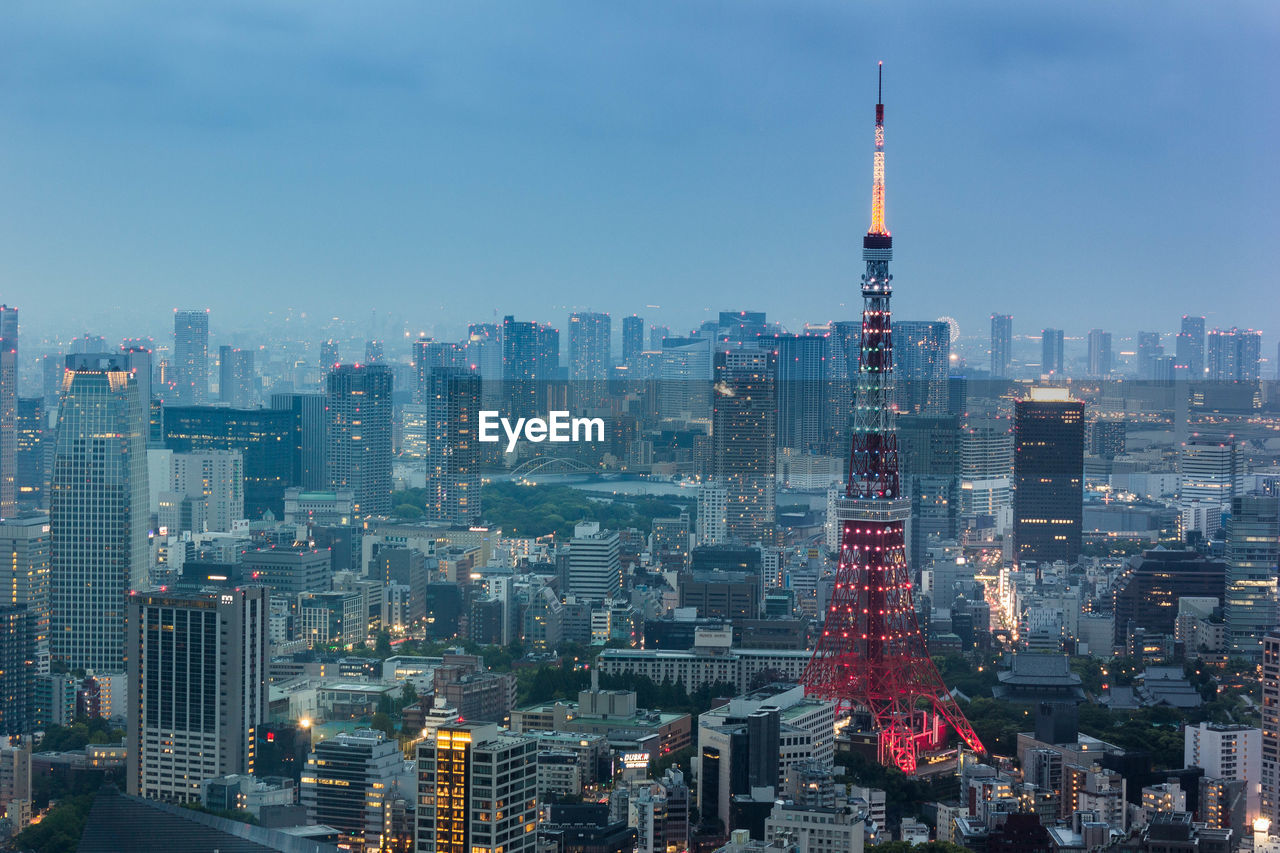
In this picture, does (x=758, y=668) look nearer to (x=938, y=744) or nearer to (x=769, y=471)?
(x=938, y=744)

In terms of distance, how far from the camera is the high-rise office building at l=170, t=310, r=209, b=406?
1917cm

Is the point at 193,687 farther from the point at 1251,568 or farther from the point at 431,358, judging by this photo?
the point at 431,358

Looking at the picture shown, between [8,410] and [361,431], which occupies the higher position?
[8,410]

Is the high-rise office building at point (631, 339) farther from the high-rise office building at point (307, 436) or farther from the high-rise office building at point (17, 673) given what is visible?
the high-rise office building at point (17, 673)

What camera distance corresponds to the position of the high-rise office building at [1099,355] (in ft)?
55.5

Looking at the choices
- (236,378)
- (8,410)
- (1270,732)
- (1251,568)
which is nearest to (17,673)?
(8,410)

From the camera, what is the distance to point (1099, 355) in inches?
696

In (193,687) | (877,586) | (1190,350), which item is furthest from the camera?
(1190,350)

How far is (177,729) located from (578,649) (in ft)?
16.3

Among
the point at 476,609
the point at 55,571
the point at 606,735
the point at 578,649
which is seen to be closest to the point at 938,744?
the point at 606,735

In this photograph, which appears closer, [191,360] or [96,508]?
[96,508]

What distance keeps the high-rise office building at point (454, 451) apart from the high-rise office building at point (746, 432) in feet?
8.85

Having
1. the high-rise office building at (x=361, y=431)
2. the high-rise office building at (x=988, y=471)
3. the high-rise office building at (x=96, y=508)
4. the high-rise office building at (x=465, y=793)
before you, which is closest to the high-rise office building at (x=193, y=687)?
the high-rise office building at (x=96, y=508)

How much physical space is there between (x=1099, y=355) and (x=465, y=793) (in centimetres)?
1181
